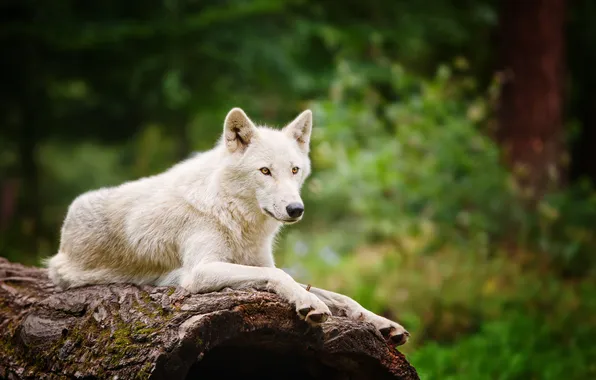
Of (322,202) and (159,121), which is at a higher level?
(159,121)

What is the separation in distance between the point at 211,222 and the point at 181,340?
3.11 ft

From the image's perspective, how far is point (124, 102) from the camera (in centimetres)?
1230

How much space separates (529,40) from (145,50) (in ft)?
20.0

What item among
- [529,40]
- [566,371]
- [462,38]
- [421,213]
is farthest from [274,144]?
[462,38]

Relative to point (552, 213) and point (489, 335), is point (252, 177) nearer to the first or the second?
point (489, 335)

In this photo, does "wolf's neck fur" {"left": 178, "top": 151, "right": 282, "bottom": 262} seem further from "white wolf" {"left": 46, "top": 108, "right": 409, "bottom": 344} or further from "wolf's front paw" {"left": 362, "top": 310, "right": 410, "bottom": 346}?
"wolf's front paw" {"left": 362, "top": 310, "right": 410, "bottom": 346}

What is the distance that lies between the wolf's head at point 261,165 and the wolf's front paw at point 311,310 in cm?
58

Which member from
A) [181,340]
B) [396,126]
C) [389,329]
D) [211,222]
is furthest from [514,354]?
[396,126]

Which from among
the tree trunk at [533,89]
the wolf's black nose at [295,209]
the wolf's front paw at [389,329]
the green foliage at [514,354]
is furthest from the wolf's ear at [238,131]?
the tree trunk at [533,89]

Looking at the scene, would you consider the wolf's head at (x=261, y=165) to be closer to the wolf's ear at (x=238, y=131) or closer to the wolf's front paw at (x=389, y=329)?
the wolf's ear at (x=238, y=131)

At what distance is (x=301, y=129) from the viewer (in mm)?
4398

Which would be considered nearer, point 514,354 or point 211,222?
point 211,222

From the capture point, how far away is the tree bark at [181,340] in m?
3.34

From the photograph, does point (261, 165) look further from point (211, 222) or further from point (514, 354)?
point (514, 354)
